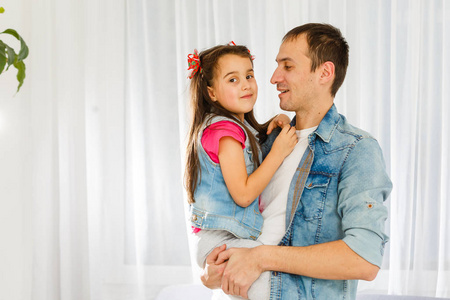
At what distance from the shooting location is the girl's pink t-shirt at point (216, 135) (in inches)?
67.6

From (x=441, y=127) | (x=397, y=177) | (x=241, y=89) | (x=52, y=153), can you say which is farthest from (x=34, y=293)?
(x=441, y=127)

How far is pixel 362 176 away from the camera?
154 cm

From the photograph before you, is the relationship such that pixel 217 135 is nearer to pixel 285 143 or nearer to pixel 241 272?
pixel 285 143

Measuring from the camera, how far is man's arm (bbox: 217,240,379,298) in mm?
1496

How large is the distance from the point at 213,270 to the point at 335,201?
1.44 feet

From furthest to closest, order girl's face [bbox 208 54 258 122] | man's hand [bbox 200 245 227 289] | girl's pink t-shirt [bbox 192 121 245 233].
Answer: girl's face [bbox 208 54 258 122] → girl's pink t-shirt [bbox 192 121 245 233] → man's hand [bbox 200 245 227 289]

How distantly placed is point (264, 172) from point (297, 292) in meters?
0.39

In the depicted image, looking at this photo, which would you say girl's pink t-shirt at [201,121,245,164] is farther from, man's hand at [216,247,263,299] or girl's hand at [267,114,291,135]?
man's hand at [216,247,263,299]

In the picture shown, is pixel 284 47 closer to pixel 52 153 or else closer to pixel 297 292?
pixel 297 292

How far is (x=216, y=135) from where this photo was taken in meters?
1.72

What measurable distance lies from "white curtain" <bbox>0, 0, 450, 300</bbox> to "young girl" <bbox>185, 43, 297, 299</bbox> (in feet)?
3.57

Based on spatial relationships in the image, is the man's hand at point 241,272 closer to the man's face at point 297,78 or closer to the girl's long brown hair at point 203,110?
the girl's long brown hair at point 203,110

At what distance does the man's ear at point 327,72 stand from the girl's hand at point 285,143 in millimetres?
210

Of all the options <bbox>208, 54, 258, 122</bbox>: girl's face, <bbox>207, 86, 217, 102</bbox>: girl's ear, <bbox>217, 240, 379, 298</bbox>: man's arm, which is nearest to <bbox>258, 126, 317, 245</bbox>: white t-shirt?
<bbox>217, 240, 379, 298</bbox>: man's arm
